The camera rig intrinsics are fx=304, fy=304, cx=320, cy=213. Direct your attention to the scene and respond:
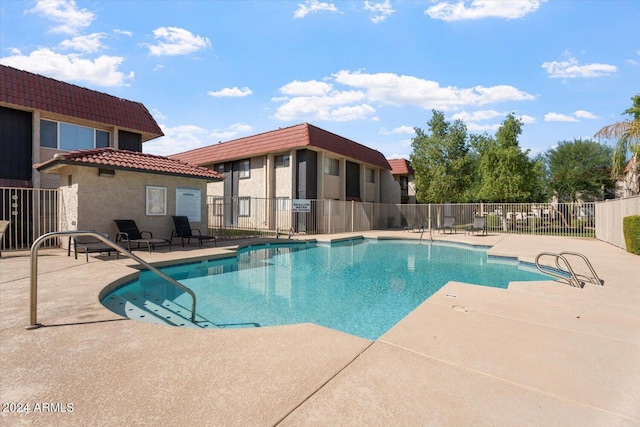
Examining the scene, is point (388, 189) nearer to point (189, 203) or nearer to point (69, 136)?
point (189, 203)

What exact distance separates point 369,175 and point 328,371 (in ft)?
82.9

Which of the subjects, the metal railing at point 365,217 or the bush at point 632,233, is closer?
the bush at point 632,233

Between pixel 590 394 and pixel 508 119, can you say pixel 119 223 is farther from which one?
pixel 508 119

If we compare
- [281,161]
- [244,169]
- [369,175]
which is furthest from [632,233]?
[244,169]

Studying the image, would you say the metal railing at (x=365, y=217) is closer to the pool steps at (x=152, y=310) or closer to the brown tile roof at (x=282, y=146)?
the brown tile roof at (x=282, y=146)

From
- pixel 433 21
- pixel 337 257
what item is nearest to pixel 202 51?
pixel 433 21

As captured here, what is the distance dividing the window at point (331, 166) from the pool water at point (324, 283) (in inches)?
361

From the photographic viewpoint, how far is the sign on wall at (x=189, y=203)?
12249mm

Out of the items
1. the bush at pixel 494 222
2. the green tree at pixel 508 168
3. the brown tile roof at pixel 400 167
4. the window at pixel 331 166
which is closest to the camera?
the window at pixel 331 166

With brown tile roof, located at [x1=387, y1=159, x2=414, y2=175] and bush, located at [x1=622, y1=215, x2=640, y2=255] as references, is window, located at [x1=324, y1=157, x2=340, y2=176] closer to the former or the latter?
brown tile roof, located at [x1=387, y1=159, x2=414, y2=175]

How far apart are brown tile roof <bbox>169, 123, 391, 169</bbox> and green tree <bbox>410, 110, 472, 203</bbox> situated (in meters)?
3.93

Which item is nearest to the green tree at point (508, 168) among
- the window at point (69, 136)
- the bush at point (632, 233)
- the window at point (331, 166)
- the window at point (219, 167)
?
the window at point (331, 166)

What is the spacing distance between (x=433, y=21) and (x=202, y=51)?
8.25 m

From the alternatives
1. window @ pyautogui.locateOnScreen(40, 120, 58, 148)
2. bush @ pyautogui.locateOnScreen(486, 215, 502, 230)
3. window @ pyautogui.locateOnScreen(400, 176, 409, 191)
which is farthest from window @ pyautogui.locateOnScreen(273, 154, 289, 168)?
window @ pyautogui.locateOnScreen(400, 176, 409, 191)
